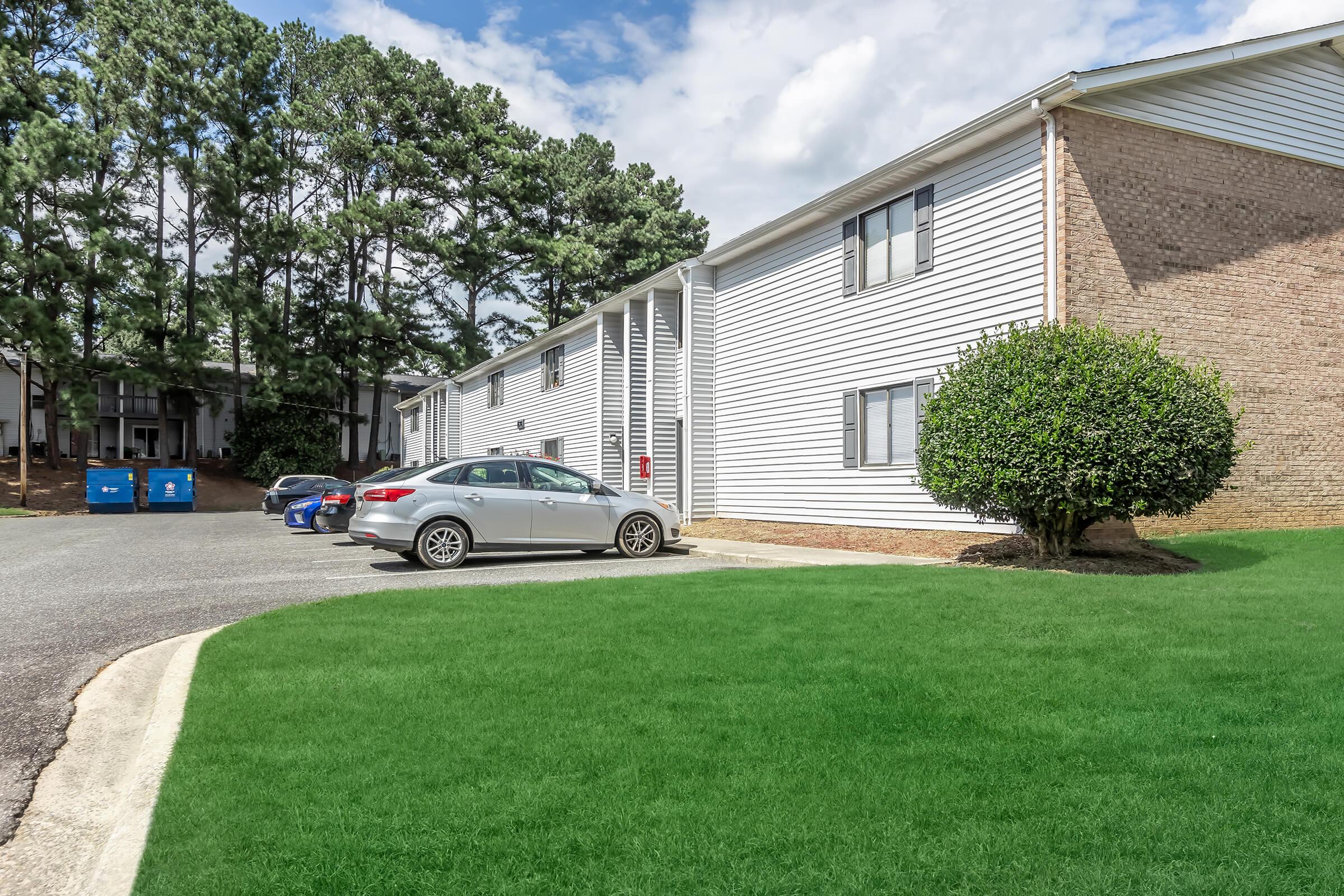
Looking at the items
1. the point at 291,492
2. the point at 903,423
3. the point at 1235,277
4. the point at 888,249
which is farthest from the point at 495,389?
the point at 1235,277

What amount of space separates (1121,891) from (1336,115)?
16.5 metres

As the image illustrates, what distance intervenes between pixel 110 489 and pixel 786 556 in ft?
88.8

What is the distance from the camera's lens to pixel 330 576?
11.0m

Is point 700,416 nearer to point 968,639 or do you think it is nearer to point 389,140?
point 968,639

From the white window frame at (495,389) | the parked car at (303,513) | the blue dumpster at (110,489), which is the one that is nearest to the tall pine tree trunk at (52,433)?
the blue dumpster at (110,489)

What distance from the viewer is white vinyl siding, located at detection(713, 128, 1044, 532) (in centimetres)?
1305

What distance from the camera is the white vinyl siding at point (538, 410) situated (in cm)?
2661

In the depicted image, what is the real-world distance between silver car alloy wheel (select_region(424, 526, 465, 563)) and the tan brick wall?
8.41m

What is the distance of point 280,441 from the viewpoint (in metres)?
42.1

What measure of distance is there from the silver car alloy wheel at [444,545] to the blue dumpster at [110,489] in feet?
78.9

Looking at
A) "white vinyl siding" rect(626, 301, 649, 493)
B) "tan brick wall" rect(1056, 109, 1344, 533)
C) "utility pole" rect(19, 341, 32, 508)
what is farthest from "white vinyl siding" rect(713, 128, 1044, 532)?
"utility pole" rect(19, 341, 32, 508)

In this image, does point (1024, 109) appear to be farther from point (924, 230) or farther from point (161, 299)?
point (161, 299)

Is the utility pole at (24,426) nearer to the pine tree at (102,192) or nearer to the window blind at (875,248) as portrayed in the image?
the pine tree at (102,192)

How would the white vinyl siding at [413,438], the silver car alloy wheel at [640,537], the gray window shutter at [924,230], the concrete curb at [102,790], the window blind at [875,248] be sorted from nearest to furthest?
the concrete curb at [102,790] → the silver car alloy wheel at [640,537] → the gray window shutter at [924,230] → the window blind at [875,248] → the white vinyl siding at [413,438]
